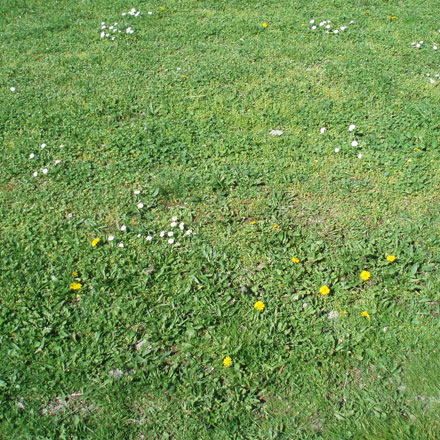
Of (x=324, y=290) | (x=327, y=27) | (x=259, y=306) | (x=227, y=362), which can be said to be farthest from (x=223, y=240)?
(x=327, y=27)

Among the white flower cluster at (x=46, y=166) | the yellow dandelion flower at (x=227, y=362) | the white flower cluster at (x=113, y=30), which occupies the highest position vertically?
the white flower cluster at (x=113, y=30)

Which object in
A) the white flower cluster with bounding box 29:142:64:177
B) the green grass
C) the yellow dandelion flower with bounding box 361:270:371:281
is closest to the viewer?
the green grass

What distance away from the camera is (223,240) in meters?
3.62

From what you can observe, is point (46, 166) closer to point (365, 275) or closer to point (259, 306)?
point (259, 306)

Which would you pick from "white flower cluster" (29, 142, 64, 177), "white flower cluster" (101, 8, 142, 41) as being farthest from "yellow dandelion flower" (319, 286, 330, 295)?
"white flower cluster" (101, 8, 142, 41)

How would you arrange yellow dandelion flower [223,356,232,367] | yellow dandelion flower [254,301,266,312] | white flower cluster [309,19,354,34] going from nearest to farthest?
yellow dandelion flower [223,356,232,367]
yellow dandelion flower [254,301,266,312]
white flower cluster [309,19,354,34]

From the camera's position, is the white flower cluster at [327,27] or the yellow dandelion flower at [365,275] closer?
the yellow dandelion flower at [365,275]

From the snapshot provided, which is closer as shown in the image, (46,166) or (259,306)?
(259,306)

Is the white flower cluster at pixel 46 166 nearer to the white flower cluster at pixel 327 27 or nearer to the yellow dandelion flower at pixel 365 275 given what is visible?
the yellow dandelion flower at pixel 365 275

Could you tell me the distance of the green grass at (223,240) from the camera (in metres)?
2.75

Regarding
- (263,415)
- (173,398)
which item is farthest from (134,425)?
(263,415)

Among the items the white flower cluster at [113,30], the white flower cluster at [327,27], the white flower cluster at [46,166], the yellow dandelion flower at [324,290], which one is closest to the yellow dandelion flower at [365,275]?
the yellow dandelion flower at [324,290]

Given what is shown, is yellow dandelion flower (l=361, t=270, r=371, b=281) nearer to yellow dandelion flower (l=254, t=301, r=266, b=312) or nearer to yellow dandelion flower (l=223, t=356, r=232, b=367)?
yellow dandelion flower (l=254, t=301, r=266, b=312)

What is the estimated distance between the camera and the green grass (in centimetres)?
275
